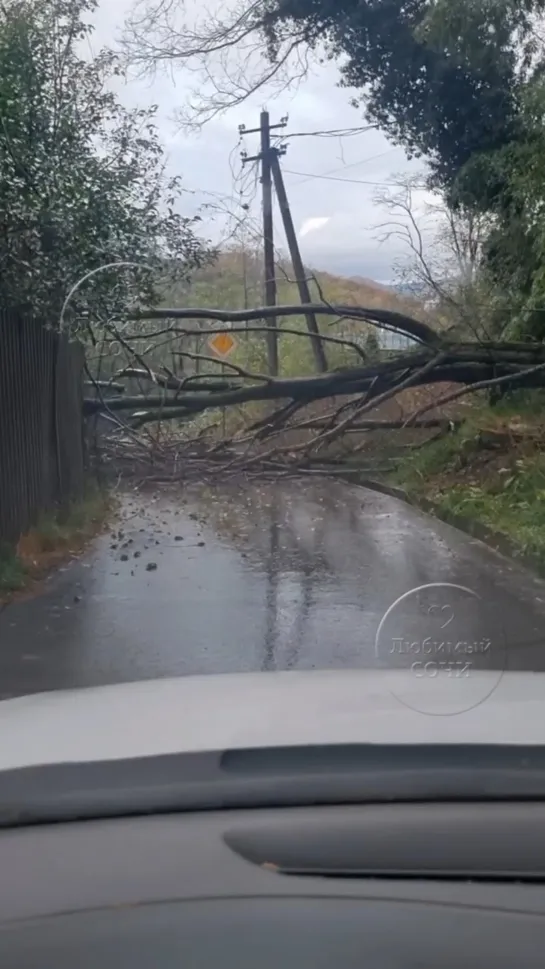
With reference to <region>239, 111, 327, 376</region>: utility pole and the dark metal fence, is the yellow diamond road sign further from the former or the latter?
the dark metal fence

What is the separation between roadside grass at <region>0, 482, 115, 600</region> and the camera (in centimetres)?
1038

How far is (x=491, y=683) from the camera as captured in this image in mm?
3791

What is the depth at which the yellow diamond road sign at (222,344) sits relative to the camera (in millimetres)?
18766

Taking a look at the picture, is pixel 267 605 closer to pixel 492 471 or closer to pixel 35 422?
pixel 35 422

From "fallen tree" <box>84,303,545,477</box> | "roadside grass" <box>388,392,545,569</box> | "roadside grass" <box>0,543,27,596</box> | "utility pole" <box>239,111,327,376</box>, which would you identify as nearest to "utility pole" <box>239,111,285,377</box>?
"utility pole" <box>239,111,327,376</box>

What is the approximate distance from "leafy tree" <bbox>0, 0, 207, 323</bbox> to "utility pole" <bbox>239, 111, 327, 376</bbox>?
696 centimetres

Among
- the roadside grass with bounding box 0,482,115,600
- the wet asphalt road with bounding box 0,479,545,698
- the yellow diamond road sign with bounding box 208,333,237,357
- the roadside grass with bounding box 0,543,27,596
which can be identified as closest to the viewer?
the wet asphalt road with bounding box 0,479,545,698

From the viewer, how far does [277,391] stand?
62.1ft

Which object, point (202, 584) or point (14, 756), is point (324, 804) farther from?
point (202, 584)

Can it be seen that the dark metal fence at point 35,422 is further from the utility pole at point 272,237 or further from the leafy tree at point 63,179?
the utility pole at point 272,237

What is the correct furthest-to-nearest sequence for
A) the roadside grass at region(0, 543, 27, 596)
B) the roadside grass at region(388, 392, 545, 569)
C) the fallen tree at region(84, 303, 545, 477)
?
1. the fallen tree at region(84, 303, 545, 477)
2. the roadside grass at region(388, 392, 545, 569)
3. the roadside grass at region(0, 543, 27, 596)

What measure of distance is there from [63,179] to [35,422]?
8.56 ft

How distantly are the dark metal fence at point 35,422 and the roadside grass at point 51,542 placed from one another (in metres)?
0.14

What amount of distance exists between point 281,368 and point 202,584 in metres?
10.4
